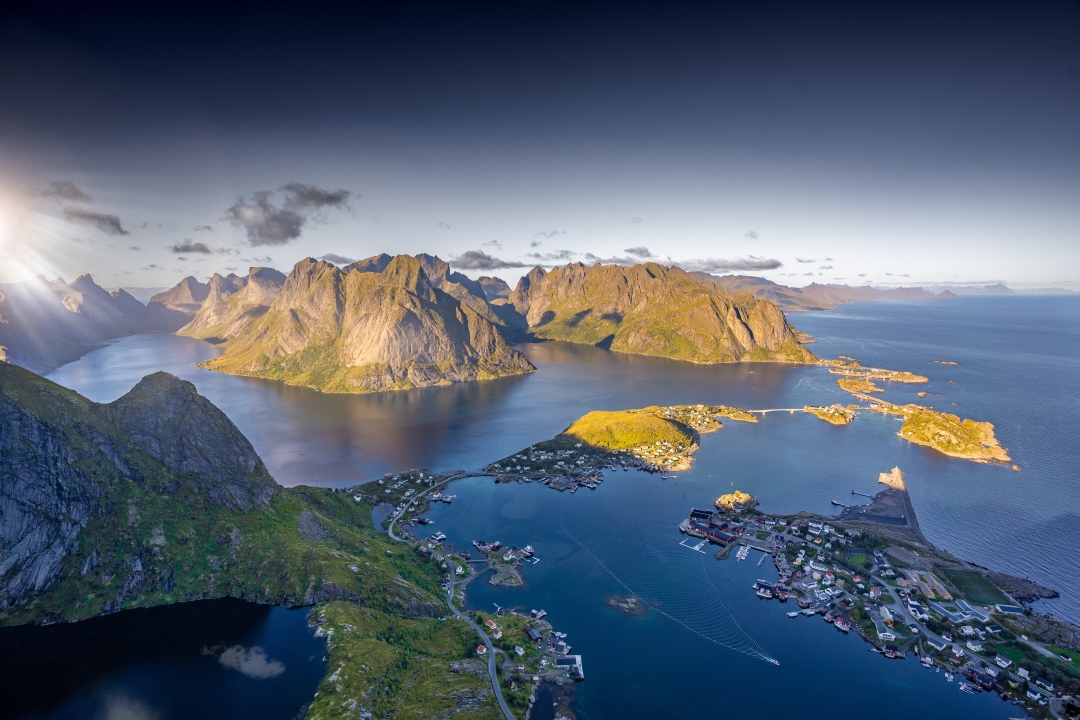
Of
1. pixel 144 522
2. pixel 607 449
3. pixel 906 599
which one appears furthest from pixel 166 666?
pixel 607 449

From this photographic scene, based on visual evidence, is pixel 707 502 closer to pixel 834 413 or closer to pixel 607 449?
pixel 607 449

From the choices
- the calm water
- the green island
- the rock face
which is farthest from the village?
the rock face

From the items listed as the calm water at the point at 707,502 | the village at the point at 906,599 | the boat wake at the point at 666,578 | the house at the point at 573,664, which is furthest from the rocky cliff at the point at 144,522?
the village at the point at 906,599

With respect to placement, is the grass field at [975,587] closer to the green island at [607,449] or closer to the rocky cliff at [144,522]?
the green island at [607,449]

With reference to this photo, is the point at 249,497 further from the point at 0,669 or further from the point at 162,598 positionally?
the point at 0,669

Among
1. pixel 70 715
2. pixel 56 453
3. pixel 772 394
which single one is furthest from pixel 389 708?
pixel 772 394

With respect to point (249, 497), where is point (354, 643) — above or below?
below

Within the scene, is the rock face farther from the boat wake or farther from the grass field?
the grass field
